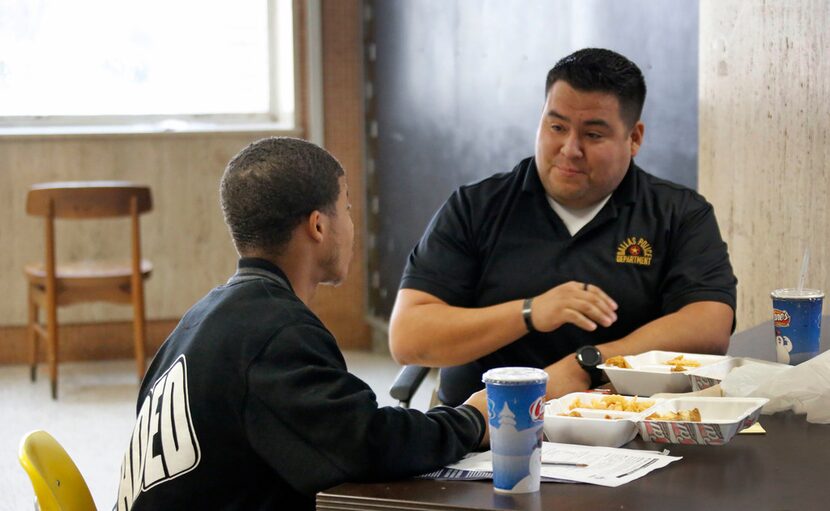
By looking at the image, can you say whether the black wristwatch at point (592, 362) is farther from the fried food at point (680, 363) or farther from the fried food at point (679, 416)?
the fried food at point (679, 416)

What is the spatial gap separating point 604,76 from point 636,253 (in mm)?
386

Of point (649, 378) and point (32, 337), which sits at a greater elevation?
point (649, 378)

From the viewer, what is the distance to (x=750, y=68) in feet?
10.3

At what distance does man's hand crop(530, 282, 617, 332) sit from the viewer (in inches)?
80.1

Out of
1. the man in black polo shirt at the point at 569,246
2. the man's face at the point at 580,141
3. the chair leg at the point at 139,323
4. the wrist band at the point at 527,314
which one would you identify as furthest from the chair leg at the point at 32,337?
the wrist band at the point at 527,314

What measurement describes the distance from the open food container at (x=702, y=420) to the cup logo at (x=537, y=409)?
271 mm

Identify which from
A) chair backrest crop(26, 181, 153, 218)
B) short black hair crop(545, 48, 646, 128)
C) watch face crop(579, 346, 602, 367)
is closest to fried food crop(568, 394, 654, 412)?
watch face crop(579, 346, 602, 367)

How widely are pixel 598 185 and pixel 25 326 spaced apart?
4.19m

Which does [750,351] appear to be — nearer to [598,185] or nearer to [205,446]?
[598,185]

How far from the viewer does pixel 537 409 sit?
1.37 metres

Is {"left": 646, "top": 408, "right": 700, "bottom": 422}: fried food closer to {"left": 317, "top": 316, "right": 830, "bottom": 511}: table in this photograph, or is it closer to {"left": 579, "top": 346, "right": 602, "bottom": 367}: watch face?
Result: {"left": 317, "top": 316, "right": 830, "bottom": 511}: table

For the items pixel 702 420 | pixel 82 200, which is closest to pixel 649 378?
pixel 702 420

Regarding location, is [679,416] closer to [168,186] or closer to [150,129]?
[168,186]

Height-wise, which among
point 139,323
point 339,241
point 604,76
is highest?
point 604,76
